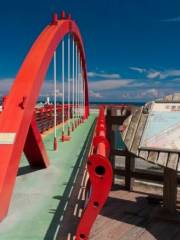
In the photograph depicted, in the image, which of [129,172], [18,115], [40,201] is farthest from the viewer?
[129,172]

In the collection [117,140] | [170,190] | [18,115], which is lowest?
A: [117,140]

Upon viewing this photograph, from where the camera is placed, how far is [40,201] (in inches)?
201

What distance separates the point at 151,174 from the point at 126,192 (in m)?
1.02

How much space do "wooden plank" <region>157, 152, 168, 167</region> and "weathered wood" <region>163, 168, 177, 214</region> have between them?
10.2 ft

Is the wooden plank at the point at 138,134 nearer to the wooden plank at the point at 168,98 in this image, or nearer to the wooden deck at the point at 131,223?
the wooden plank at the point at 168,98

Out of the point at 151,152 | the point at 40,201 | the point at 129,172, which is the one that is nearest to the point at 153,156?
the point at 151,152

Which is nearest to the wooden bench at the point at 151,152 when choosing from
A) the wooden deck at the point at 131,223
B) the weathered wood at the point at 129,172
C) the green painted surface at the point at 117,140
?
the green painted surface at the point at 117,140

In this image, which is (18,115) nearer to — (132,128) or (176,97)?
(132,128)

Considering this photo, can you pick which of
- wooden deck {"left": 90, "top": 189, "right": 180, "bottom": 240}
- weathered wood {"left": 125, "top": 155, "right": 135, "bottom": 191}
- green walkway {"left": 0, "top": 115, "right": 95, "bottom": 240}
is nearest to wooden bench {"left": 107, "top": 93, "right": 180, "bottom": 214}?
wooden deck {"left": 90, "top": 189, "right": 180, "bottom": 240}

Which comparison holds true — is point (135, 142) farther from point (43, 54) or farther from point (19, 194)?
point (43, 54)

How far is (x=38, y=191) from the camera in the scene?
5680 mm

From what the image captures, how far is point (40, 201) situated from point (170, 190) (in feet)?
13.3

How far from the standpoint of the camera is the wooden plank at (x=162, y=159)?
4.56 metres

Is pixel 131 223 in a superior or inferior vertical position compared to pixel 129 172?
inferior
